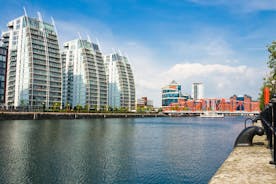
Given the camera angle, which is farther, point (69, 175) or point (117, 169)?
point (117, 169)

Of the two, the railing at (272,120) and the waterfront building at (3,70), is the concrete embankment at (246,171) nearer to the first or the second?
the railing at (272,120)

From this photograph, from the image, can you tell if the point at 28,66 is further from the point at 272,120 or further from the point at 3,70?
the point at 272,120

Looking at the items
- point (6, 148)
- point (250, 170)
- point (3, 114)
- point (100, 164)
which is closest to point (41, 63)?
point (3, 114)

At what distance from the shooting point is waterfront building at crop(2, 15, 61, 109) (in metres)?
186

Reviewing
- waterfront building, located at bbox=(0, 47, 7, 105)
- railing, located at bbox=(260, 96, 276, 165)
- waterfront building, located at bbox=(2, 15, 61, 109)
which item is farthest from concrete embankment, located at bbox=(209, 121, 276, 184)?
waterfront building, located at bbox=(0, 47, 7, 105)

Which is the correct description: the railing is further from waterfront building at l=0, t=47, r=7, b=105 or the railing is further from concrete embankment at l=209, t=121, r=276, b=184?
waterfront building at l=0, t=47, r=7, b=105

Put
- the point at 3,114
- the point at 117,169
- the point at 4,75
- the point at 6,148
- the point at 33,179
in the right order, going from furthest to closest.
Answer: the point at 4,75, the point at 3,114, the point at 6,148, the point at 117,169, the point at 33,179

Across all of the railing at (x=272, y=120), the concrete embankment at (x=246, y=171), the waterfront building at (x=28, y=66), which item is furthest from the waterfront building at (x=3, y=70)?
the concrete embankment at (x=246, y=171)

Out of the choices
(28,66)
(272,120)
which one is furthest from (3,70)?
(272,120)

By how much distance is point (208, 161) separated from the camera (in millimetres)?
33625

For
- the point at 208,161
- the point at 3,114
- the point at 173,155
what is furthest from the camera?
the point at 3,114

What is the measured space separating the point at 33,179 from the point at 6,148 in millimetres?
19407

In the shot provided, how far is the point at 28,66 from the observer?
613ft

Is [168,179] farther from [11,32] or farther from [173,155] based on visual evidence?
[11,32]
